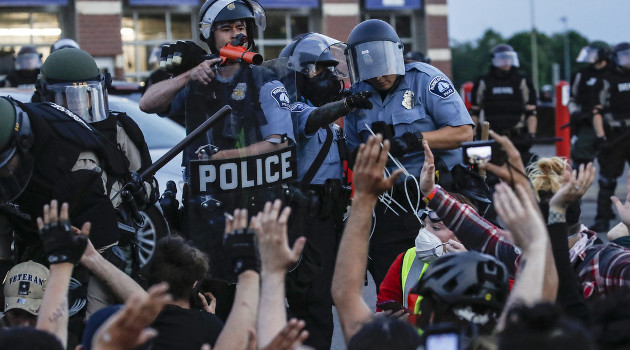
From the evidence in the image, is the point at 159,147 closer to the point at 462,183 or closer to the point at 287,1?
the point at 462,183

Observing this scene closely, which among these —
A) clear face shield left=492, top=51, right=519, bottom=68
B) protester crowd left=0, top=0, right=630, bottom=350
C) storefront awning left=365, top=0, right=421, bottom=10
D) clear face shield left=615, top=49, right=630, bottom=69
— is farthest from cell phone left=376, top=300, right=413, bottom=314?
storefront awning left=365, top=0, right=421, bottom=10

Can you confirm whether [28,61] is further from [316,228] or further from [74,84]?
[316,228]

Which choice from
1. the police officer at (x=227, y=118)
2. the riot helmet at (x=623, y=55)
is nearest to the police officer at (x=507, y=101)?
the riot helmet at (x=623, y=55)

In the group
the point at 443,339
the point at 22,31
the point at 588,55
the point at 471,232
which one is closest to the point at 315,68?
the point at 471,232

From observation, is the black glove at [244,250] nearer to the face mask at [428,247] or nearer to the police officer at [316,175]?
the face mask at [428,247]

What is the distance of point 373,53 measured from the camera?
5660mm

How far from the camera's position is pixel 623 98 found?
1175 cm

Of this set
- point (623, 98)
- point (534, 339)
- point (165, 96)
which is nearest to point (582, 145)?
point (623, 98)

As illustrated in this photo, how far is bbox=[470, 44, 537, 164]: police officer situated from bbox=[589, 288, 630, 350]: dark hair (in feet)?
32.8

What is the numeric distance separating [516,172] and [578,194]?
8.4 inches

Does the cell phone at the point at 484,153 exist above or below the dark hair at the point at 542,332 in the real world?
above

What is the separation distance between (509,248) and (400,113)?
1536 millimetres

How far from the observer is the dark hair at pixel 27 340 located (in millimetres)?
2893

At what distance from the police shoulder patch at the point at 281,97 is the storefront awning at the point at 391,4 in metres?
20.6
